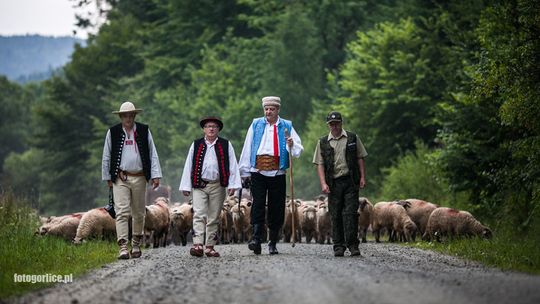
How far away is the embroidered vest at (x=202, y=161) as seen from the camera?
15805 millimetres

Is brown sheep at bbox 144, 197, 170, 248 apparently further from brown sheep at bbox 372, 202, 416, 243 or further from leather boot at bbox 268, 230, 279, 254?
leather boot at bbox 268, 230, 279, 254

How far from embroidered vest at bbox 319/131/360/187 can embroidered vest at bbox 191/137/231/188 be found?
64.4 inches

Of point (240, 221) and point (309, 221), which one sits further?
point (309, 221)

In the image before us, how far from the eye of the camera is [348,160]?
1559 cm

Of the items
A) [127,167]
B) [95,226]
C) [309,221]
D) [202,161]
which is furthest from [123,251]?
[309,221]

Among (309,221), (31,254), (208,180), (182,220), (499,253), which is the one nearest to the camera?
(499,253)

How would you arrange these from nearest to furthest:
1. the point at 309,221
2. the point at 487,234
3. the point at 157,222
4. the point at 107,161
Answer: the point at 107,161, the point at 487,234, the point at 157,222, the point at 309,221

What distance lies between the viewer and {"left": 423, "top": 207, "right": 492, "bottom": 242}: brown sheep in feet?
68.2

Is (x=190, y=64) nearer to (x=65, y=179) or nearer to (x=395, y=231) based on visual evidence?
(x=65, y=179)

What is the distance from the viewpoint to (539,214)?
68.6 ft

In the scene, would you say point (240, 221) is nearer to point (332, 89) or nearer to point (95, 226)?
point (95, 226)

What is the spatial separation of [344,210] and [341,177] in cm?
54

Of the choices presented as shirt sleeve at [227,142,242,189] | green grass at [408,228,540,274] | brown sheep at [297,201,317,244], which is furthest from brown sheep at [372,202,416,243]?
shirt sleeve at [227,142,242,189]

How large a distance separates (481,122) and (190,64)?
41315 mm
